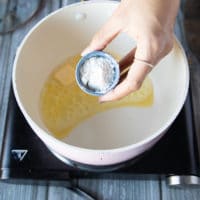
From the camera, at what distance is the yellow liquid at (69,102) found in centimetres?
71

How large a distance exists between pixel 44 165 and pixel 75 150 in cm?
14

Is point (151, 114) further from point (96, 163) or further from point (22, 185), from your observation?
point (22, 185)

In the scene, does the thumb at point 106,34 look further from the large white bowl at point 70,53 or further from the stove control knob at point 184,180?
the stove control knob at point 184,180

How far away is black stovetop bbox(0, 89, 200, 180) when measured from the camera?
2.23 ft

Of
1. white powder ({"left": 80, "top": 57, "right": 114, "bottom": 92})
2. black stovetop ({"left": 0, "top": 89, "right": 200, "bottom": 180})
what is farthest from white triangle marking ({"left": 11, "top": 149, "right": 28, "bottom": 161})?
white powder ({"left": 80, "top": 57, "right": 114, "bottom": 92})

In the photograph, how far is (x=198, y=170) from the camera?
27.0 inches

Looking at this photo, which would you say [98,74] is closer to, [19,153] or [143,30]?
[143,30]

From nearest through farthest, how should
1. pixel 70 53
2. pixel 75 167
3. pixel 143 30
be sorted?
1. pixel 143 30
2. pixel 75 167
3. pixel 70 53

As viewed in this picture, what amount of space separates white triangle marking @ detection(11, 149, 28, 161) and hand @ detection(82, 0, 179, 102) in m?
0.21

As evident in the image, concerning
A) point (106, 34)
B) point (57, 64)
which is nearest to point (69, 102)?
point (57, 64)

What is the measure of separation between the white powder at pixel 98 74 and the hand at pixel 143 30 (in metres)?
0.03

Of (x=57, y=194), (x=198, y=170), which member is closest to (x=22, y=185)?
(x=57, y=194)

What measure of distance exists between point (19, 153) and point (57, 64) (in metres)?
0.20

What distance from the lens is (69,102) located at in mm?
727
